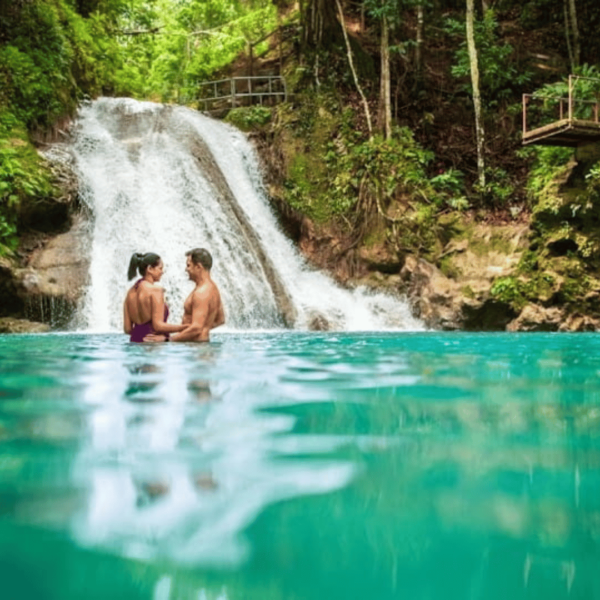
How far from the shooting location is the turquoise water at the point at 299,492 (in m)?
1.27

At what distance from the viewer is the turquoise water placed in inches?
50.1

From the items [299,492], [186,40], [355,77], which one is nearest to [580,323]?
[355,77]

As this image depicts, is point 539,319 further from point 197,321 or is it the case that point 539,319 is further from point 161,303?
point 161,303

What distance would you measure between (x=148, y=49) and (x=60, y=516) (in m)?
27.2

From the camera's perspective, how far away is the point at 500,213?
14.2m

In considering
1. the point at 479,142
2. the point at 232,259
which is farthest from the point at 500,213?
the point at 232,259

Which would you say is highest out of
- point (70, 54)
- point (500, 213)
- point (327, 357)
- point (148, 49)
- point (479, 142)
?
point (148, 49)

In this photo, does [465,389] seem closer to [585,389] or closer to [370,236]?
[585,389]

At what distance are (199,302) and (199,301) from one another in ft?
0.04

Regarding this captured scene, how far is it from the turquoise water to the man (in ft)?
9.40

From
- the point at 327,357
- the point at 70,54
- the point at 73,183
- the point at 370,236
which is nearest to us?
the point at 327,357

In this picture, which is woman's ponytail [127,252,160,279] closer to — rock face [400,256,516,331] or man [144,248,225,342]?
man [144,248,225,342]

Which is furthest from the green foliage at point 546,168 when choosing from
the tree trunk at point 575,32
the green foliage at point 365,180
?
the tree trunk at point 575,32

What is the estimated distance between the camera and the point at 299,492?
5.82ft
